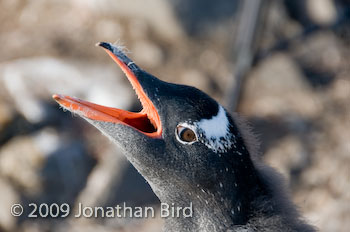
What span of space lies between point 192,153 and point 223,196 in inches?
7.8

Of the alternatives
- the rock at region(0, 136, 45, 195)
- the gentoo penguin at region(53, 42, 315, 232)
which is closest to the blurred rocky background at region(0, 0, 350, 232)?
the rock at region(0, 136, 45, 195)

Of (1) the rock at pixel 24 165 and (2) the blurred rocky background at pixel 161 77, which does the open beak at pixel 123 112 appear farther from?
(1) the rock at pixel 24 165

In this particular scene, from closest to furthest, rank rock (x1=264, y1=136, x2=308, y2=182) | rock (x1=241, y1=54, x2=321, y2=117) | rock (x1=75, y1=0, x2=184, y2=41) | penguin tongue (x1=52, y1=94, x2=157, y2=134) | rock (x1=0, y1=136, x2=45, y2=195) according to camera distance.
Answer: penguin tongue (x1=52, y1=94, x2=157, y2=134) < rock (x1=0, y1=136, x2=45, y2=195) < rock (x1=264, y1=136, x2=308, y2=182) < rock (x1=241, y1=54, x2=321, y2=117) < rock (x1=75, y1=0, x2=184, y2=41)

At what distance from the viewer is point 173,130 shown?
1.88m

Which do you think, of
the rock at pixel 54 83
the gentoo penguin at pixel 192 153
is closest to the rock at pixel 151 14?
the rock at pixel 54 83

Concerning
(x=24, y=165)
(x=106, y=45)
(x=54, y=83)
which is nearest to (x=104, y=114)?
(x=106, y=45)

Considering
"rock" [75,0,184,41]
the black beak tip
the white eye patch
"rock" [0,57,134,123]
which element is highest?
"rock" [75,0,184,41]

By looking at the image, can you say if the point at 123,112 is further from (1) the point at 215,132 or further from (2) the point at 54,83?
(2) the point at 54,83

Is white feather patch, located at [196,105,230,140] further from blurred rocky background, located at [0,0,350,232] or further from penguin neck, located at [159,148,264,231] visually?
blurred rocky background, located at [0,0,350,232]

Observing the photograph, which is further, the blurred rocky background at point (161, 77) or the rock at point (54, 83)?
the rock at point (54, 83)

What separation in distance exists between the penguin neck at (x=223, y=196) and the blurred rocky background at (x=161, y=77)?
1.66 meters

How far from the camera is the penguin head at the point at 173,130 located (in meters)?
1.85

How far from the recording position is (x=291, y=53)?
4680 mm

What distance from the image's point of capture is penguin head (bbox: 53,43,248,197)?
1.85 metres
